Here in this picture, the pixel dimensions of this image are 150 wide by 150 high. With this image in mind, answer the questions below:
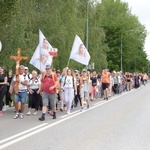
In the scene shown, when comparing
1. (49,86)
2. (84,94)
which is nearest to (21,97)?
(49,86)

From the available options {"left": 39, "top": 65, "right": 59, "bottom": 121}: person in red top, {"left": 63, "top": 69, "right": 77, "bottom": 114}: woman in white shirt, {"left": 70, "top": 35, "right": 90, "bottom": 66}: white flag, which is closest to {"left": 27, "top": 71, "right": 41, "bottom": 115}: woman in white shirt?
{"left": 63, "top": 69, "right": 77, "bottom": 114}: woman in white shirt

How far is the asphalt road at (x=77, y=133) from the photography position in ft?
25.9

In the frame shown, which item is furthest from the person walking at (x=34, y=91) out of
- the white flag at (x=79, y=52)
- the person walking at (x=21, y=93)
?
the white flag at (x=79, y=52)

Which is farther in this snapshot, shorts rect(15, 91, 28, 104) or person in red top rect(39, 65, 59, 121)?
shorts rect(15, 91, 28, 104)

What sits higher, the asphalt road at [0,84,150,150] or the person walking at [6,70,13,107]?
the person walking at [6,70,13,107]

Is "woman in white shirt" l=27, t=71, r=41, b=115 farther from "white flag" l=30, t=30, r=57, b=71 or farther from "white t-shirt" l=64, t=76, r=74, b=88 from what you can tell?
"white flag" l=30, t=30, r=57, b=71

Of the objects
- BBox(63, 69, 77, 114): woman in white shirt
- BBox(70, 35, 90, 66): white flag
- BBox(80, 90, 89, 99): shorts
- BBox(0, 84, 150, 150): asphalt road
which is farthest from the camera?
BBox(70, 35, 90, 66): white flag

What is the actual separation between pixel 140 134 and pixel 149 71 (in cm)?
11940

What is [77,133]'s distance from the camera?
938 centimetres

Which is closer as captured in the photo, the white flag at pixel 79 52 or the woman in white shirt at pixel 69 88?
the woman in white shirt at pixel 69 88

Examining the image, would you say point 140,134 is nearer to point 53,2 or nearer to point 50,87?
point 50,87

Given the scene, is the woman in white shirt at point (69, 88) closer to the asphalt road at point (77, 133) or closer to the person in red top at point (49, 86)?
the asphalt road at point (77, 133)

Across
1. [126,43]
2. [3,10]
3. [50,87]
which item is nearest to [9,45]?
[3,10]

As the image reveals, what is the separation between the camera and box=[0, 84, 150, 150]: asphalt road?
25.9ft
